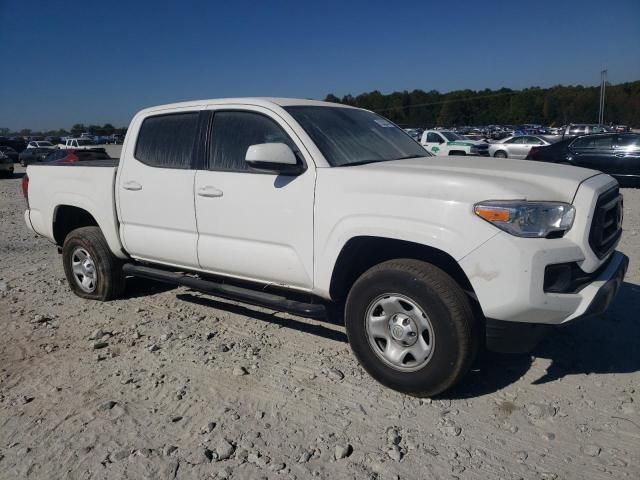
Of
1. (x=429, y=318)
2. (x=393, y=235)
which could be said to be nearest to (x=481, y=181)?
(x=393, y=235)

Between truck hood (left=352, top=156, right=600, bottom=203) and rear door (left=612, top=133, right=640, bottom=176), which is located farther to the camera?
rear door (left=612, top=133, right=640, bottom=176)

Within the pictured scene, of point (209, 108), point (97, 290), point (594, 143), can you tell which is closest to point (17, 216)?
point (97, 290)

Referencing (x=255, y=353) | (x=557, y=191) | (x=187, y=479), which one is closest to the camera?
(x=187, y=479)

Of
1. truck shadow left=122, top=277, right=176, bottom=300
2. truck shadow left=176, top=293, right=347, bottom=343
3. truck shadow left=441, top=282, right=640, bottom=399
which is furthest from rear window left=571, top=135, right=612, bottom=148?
truck shadow left=122, top=277, right=176, bottom=300

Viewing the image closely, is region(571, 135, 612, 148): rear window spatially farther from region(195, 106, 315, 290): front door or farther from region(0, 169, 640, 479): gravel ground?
region(195, 106, 315, 290): front door

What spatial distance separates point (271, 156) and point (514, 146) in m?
22.8

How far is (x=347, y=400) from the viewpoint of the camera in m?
3.38

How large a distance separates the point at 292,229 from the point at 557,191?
5.58ft

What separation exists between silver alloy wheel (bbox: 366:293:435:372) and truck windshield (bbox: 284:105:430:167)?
1.04 metres

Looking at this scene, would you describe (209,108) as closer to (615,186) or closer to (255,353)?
(255,353)

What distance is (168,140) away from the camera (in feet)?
15.3

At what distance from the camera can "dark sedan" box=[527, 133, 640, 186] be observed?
1320cm

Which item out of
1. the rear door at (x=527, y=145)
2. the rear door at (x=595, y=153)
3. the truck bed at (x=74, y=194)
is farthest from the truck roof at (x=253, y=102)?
the rear door at (x=527, y=145)

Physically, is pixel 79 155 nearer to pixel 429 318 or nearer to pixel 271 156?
pixel 271 156
